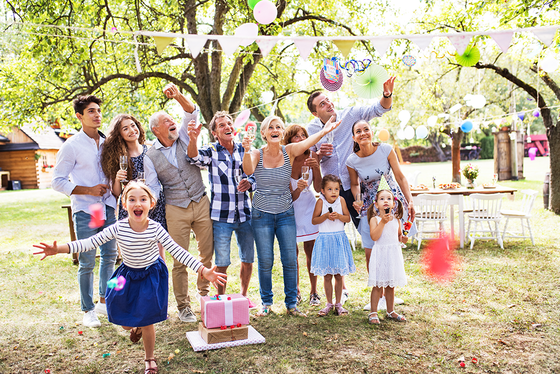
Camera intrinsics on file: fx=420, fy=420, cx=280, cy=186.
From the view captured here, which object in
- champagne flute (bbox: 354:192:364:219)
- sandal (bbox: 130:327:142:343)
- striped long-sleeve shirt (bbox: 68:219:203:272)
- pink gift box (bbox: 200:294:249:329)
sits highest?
champagne flute (bbox: 354:192:364:219)

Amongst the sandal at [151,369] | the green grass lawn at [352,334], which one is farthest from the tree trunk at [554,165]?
the sandal at [151,369]

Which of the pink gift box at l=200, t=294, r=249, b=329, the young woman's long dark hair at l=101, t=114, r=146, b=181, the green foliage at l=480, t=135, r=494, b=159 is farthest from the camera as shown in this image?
the green foliage at l=480, t=135, r=494, b=159

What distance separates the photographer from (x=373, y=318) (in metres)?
3.69

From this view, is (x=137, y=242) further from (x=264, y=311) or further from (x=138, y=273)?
(x=264, y=311)

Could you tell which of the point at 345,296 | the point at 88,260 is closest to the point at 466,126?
the point at 345,296

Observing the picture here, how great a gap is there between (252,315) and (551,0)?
241 inches

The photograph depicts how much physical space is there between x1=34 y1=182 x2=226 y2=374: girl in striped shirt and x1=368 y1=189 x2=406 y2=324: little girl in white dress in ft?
4.84

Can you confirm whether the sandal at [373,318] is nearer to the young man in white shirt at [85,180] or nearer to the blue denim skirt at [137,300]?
the blue denim skirt at [137,300]

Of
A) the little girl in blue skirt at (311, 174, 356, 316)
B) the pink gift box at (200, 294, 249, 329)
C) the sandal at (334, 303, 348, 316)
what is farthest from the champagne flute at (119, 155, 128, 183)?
the sandal at (334, 303, 348, 316)

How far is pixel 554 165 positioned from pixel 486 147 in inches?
1087

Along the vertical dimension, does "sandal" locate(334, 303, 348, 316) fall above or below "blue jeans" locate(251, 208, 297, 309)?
below

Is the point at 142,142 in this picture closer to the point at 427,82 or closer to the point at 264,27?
the point at 264,27

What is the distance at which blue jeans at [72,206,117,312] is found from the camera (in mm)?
3727

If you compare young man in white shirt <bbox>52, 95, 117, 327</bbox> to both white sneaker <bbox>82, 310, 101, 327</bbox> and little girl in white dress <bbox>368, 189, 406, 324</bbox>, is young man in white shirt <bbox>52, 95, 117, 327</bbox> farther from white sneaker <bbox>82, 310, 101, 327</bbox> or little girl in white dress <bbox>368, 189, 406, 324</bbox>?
little girl in white dress <bbox>368, 189, 406, 324</bbox>
